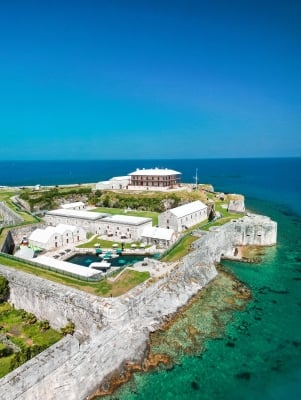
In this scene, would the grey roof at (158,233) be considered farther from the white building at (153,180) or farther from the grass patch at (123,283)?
the white building at (153,180)

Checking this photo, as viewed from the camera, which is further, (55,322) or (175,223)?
(175,223)

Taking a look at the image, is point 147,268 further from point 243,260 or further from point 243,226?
point 243,226

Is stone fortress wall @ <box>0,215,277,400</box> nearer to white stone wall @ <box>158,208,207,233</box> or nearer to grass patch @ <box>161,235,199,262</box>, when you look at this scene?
grass patch @ <box>161,235,199,262</box>

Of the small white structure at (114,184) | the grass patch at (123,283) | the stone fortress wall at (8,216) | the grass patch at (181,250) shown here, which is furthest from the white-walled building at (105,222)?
the small white structure at (114,184)

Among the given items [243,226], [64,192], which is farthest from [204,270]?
[64,192]

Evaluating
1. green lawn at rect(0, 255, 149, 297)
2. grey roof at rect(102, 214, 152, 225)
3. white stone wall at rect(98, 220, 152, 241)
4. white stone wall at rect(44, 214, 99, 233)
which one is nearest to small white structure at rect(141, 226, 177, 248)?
white stone wall at rect(98, 220, 152, 241)

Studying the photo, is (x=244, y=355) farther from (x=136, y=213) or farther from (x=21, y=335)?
(x=136, y=213)
